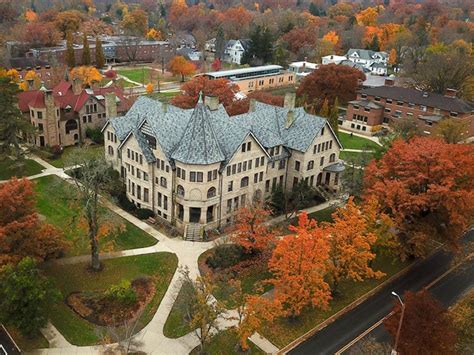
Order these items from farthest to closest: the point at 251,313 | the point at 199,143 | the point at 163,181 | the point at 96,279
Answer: the point at 163,181 → the point at 199,143 → the point at 96,279 → the point at 251,313

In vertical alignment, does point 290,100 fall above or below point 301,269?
above

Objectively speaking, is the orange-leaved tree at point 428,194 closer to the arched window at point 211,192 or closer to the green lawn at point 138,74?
the arched window at point 211,192

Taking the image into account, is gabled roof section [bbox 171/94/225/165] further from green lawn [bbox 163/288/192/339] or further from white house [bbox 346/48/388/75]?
white house [bbox 346/48/388/75]

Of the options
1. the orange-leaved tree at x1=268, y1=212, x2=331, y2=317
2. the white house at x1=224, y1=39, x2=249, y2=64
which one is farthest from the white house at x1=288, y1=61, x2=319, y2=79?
the orange-leaved tree at x1=268, y1=212, x2=331, y2=317

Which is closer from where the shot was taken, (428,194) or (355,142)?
(428,194)

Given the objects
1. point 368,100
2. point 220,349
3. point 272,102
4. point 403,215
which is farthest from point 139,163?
point 368,100

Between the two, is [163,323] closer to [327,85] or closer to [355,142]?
[355,142]

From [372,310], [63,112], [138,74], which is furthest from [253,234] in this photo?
[138,74]
